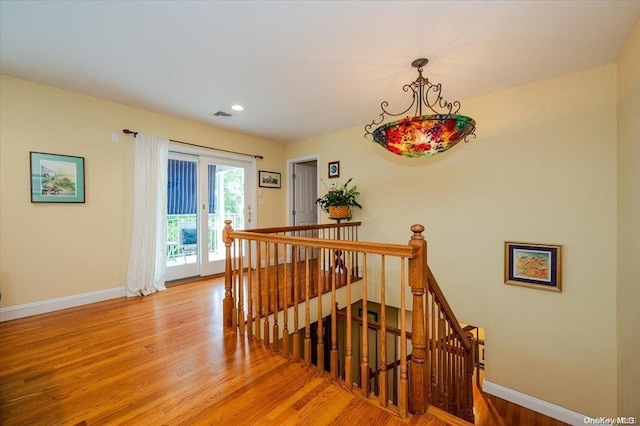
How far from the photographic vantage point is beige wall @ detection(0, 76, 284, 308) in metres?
2.65

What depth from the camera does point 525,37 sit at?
2008 mm

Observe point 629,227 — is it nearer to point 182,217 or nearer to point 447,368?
point 447,368

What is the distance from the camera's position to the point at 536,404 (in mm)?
2693

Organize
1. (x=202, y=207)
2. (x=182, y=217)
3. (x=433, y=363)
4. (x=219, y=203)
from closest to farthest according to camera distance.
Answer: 1. (x=433, y=363)
2. (x=182, y=217)
3. (x=202, y=207)
4. (x=219, y=203)

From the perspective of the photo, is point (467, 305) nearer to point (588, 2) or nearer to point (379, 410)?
point (379, 410)

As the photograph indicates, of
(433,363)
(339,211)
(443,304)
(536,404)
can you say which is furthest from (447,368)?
(339,211)

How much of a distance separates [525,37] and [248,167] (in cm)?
396

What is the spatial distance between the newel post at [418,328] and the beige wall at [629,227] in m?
1.64

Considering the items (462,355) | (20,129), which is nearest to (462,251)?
(462,355)

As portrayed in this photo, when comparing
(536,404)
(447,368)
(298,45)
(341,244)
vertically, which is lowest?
(536,404)

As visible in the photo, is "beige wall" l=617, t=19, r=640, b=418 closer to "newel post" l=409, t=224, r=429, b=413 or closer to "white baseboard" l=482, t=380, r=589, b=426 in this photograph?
"white baseboard" l=482, t=380, r=589, b=426

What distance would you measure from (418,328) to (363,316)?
0.36 m

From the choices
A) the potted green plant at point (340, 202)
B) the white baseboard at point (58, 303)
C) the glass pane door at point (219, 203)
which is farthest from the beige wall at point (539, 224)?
the white baseboard at point (58, 303)

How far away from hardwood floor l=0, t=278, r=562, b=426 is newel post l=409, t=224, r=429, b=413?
11 cm
